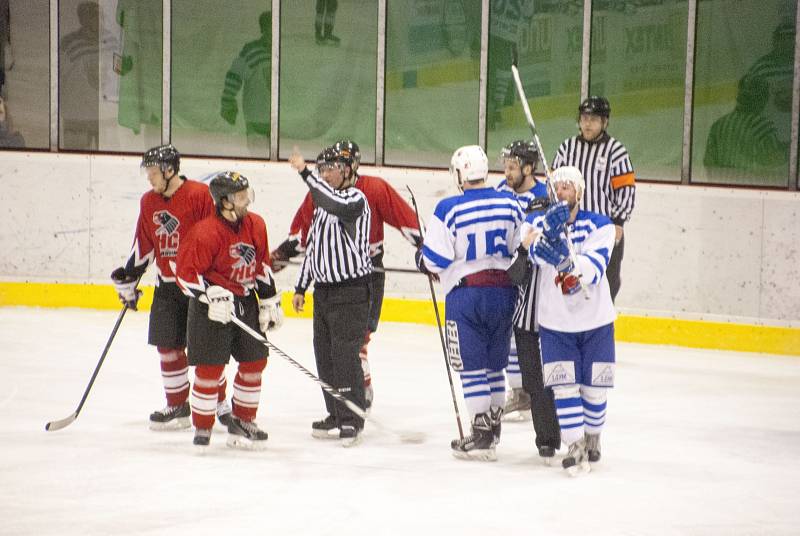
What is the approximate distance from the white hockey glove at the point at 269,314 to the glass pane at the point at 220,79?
13.4 ft

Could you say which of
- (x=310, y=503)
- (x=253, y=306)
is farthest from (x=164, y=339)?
(x=310, y=503)

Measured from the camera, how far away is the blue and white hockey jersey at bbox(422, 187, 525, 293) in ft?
15.8

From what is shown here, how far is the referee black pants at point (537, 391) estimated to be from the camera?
495cm

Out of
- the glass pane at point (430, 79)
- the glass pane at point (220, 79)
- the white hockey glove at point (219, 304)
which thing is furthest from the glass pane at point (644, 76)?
the white hockey glove at point (219, 304)

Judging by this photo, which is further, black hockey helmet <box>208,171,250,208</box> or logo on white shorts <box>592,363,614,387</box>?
black hockey helmet <box>208,171,250,208</box>

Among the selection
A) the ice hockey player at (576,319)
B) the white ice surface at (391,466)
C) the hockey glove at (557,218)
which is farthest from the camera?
the ice hockey player at (576,319)

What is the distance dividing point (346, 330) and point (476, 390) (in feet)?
2.06

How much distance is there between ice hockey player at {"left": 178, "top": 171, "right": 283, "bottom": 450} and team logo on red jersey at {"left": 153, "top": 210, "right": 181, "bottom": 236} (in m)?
0.40

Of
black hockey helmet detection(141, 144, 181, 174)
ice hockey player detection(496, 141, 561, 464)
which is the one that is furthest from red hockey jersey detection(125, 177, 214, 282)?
ice hockey player detection(496, 141, 561, 464)

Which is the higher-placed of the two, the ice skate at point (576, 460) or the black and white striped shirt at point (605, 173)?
the black and white striped shirt at point (605, 173)

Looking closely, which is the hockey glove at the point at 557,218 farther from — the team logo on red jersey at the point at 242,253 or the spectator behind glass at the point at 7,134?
the spectator behind glass at the point at 7,134

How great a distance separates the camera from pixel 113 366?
22.3 feet

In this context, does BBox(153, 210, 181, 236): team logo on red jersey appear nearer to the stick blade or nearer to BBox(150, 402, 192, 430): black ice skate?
BBox(150, 402, 192, 430): black ice skate

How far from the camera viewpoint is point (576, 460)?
4.72m
